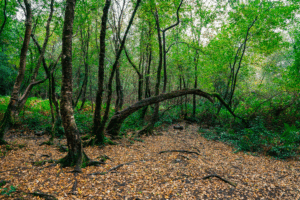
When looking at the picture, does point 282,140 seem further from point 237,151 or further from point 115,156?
point 115,156

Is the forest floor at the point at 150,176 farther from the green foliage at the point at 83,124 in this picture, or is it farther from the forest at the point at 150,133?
the green foliage at the point at 83,124

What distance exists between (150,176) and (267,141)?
6.47 meters

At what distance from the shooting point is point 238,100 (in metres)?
11.8

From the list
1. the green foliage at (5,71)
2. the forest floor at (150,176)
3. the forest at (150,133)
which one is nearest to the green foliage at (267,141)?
the forest at (150,133)

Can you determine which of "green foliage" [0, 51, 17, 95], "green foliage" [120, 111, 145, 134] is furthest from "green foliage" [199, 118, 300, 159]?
"green foliage" [0, 51, 17, 95]

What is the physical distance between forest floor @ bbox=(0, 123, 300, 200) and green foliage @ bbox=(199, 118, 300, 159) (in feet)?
1.99

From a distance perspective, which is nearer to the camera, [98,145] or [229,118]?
[98,145]

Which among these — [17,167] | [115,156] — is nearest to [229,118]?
[115,156]

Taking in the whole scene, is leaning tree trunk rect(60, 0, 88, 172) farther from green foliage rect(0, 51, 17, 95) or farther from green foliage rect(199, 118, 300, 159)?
green foliage rect(0, 51, 17, 95)

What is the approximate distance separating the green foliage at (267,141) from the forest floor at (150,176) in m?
0.61

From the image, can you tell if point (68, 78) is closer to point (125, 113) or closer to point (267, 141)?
point (125, 113)

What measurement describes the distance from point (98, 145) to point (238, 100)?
10.3 m

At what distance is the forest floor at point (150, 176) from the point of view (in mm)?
3740

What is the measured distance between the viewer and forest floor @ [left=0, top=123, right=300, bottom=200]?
Answer: 147 inches
